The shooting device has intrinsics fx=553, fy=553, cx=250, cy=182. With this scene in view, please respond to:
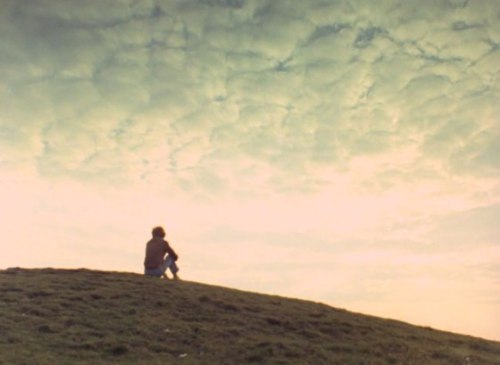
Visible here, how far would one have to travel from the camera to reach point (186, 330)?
22547 millimetres

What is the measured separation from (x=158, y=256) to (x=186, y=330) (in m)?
10.7

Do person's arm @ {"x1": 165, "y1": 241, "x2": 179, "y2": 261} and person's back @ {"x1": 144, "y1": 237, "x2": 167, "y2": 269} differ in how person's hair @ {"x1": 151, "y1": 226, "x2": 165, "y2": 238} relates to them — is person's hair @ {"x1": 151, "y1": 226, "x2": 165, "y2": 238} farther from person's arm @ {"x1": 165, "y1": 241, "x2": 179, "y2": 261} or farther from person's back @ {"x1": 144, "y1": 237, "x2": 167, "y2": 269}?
person's arm @ {"x1": 165, "y1": 241, "x2": 179, "y2": 261}

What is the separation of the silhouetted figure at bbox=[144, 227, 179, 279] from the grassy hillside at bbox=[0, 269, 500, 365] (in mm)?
1726

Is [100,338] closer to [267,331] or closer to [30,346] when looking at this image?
[30,346]

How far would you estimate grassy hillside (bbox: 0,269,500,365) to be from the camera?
64.6ft

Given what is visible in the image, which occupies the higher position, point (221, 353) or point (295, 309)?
point (295, 309)

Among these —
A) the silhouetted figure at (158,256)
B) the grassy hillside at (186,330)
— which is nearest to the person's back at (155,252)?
the silhouetted figure at (158,256)

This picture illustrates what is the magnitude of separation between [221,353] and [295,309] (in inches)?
353

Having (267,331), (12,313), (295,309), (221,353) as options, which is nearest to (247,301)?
(295,309)

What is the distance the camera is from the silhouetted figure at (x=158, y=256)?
106 feet

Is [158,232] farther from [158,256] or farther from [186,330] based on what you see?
[186,330]

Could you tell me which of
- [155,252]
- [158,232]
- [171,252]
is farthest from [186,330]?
[158,232]

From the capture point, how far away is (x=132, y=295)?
27.0 meters

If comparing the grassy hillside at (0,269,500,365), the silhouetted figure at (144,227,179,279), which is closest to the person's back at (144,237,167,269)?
the silhouetted figure at (144,227,179,279)
